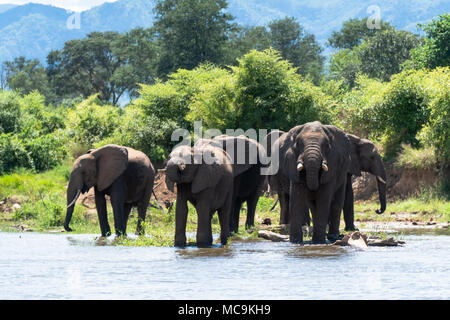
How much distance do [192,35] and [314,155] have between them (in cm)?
4931

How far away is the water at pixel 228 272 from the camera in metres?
11.6

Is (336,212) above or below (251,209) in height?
above

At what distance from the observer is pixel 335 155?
1720 cm

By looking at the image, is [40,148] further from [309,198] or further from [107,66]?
[107,66]

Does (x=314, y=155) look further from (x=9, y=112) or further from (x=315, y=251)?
(x=9, y=112)

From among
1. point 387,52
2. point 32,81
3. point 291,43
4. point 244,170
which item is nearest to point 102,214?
point 244,170

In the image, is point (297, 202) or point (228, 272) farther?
point (297, 202)

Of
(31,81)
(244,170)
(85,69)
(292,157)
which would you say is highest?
(85,69)

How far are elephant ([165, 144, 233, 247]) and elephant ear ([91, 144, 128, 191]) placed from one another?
3.76 meters

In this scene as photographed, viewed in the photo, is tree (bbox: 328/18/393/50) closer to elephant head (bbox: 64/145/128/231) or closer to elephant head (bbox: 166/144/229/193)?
elephant head (bbox: 64/145/128/231)

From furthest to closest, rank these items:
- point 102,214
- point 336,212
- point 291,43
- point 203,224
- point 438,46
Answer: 1. point 291,43
2. point 438,46
3. point 102,214
4. point 336,212
5. point 203,224

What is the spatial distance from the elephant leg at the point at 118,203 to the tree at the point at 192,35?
4282 centimetres

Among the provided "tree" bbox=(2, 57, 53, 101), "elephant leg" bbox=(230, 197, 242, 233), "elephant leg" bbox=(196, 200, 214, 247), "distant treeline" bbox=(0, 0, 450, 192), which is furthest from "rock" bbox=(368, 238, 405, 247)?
"tree" bbox=(2, 57, 53, 101)
